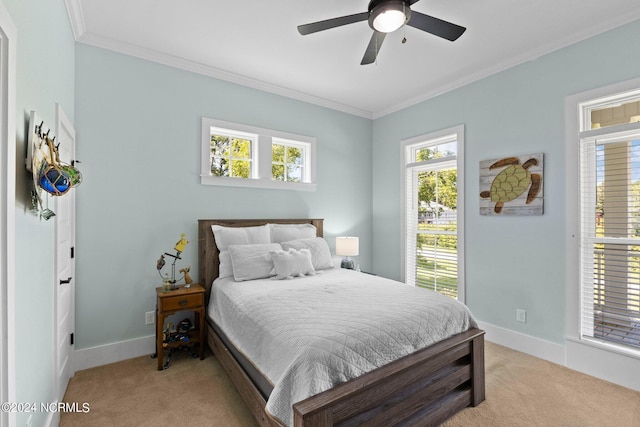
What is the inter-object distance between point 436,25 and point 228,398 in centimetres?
292

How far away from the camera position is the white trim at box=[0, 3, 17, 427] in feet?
3.41

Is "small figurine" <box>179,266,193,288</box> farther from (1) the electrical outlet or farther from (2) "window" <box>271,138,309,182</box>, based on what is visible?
(2) "window" <box>271,138,309,182</box>

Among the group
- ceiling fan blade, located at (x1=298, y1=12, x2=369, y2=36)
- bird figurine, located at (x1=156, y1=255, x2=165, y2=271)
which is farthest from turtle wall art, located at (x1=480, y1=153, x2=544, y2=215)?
bird figurine, located at (x1=156, y1=255, x2=165, y2=271)

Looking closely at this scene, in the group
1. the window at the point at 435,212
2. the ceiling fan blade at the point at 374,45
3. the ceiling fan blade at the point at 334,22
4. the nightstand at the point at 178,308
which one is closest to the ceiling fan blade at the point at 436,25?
the ceiling fan blade at the point at 374,45

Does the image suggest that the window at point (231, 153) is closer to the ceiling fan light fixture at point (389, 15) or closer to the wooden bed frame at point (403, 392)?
the wooden bed frame at point (403, 392)

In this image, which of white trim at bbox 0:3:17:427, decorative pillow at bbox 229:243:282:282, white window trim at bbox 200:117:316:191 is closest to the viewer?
white trim at bbox 0:3:17:427

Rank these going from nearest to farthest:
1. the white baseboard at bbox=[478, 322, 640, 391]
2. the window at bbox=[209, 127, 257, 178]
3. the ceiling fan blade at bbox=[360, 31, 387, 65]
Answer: the ceiling fan blade at bbox=[360, 31, 387, 65] < the white baseboard at bbox=[478, 322, 640, 391] < the window at bbox=[209, 127, 257, 178]

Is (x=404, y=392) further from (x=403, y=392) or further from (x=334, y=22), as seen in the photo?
(x=334, y=22)

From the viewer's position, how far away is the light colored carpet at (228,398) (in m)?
1.96

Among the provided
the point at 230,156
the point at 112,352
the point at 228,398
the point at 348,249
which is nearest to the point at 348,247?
the point at 348,249

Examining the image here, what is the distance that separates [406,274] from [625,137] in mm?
2605

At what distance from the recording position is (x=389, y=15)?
5.92 ft

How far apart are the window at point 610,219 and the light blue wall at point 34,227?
3772mm

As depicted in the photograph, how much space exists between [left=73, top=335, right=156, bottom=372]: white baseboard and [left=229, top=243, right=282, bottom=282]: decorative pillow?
3.58 ft
